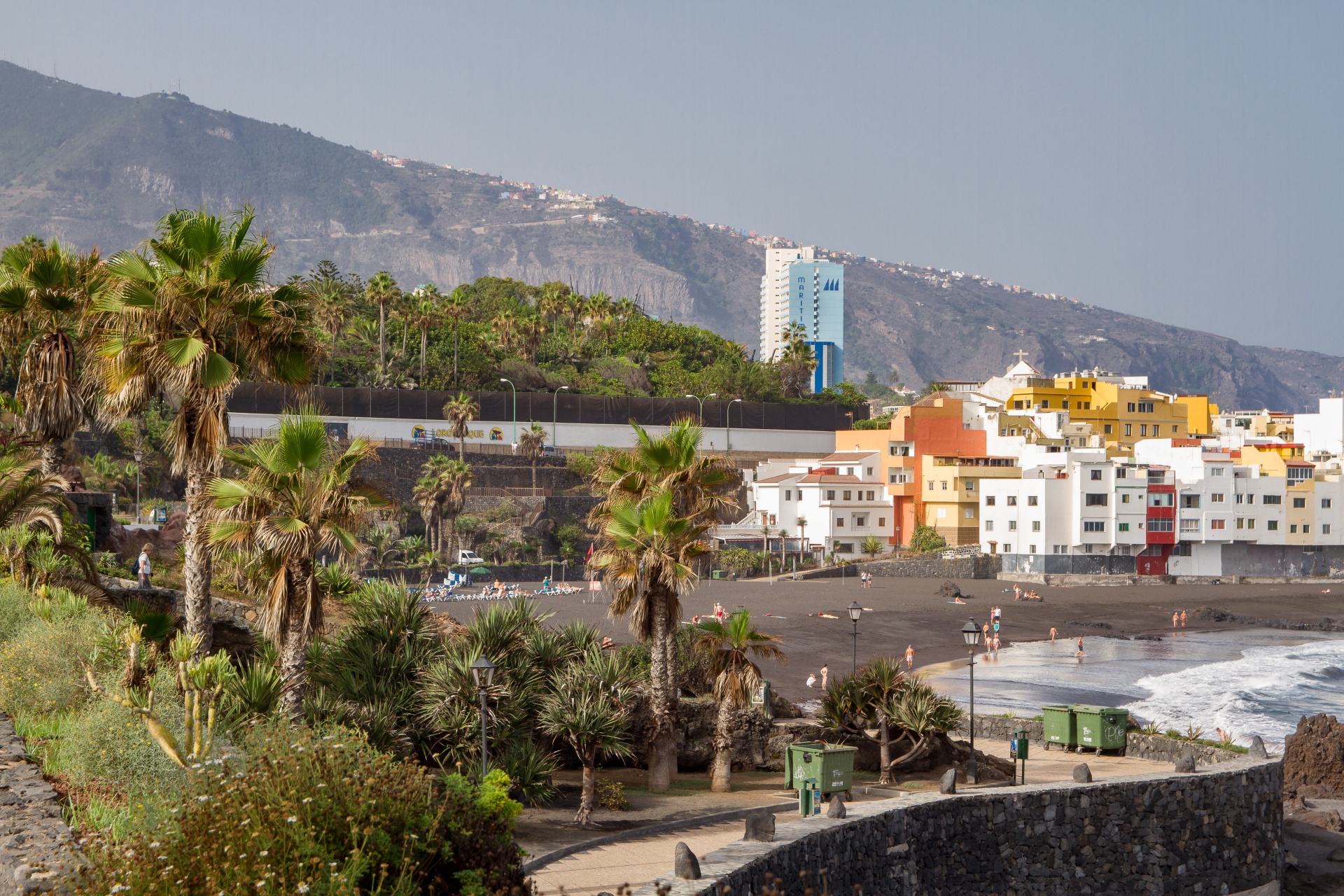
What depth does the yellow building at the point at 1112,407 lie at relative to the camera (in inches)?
3912

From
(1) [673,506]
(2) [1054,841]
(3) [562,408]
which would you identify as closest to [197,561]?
(1) [673,506]

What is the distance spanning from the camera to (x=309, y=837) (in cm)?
774

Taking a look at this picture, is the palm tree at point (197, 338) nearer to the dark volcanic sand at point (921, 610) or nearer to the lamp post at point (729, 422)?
the dark volcanic sand at point (921, 610)

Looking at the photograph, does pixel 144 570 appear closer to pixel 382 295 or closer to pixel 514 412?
pixel 514 412

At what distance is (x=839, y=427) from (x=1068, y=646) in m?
55.1

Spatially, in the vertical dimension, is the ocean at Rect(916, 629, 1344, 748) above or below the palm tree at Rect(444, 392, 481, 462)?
below

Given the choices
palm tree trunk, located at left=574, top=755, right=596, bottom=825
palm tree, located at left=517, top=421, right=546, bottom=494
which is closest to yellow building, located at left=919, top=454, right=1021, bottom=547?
palm tree, located at left=517, top=421, right=546, bottom=494

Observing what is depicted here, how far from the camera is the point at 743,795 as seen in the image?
17.5 metres

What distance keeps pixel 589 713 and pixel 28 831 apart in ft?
24.9

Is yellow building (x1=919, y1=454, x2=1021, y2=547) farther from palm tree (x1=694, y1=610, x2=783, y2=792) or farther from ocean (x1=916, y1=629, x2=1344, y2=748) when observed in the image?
palm tree (x1=694, y1=610, x2=783, y2=792)

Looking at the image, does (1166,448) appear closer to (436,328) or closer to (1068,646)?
(1068,646)

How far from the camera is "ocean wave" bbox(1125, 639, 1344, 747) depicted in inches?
1377

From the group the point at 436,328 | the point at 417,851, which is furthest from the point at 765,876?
the point at 436,328

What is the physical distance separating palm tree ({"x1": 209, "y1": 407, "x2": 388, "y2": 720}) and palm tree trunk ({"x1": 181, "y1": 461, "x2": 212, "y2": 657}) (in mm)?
1637
